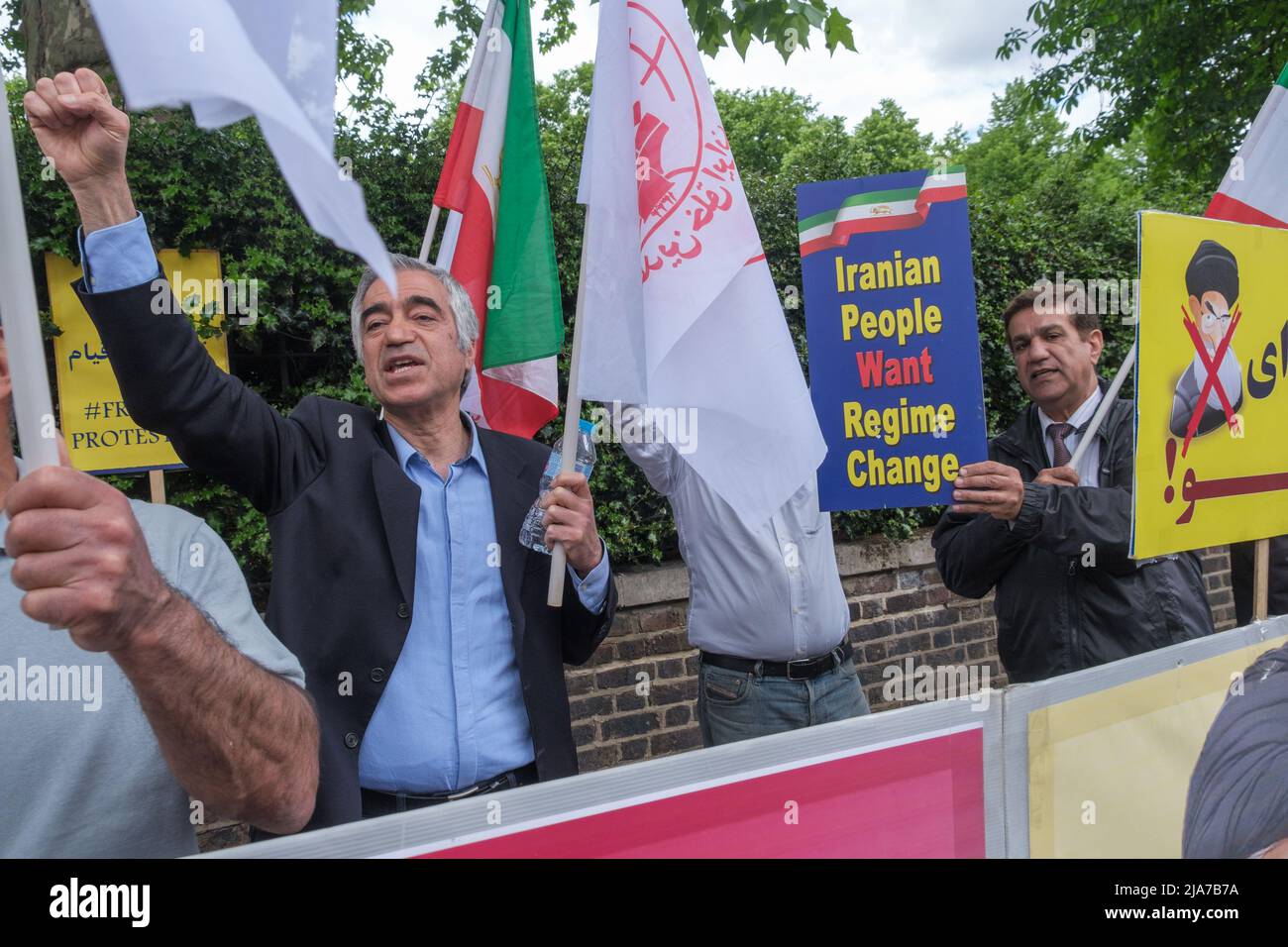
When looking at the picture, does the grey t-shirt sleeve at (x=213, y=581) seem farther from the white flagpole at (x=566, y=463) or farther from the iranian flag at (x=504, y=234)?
the iranian flag at (x=504, y=234)

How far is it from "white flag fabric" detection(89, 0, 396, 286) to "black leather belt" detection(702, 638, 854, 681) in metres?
2.44

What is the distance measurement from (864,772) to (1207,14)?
952 cm

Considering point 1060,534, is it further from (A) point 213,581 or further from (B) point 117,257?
(B) point 117,257

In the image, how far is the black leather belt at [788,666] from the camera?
312cm

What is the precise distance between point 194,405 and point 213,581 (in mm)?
506

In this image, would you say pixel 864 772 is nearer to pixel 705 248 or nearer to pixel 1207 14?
pixel 705 248

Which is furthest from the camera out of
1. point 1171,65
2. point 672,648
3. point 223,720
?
point 1171,65

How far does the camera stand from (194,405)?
6.38 ft

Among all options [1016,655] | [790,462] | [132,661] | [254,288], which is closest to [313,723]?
[132,661]

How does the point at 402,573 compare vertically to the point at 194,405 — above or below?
below

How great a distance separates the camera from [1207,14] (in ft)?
28.8

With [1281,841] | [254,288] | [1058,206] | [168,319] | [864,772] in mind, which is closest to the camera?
[864,772]
